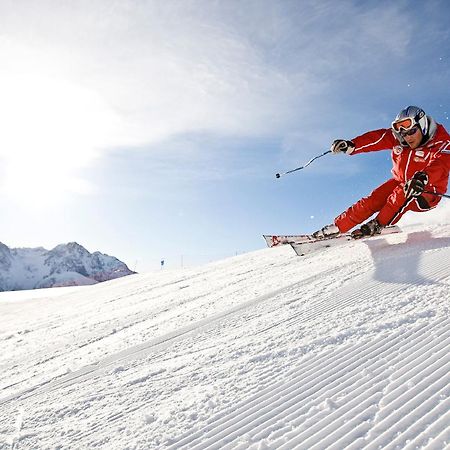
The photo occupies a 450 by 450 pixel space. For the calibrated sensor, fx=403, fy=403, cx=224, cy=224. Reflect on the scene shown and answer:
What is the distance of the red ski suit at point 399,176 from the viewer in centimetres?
540

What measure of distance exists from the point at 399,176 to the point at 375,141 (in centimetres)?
76

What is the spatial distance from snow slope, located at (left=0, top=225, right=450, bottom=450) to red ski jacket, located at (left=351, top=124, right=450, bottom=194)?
0.87 m

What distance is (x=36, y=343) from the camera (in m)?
5.32

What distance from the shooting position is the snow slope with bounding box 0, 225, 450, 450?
1.93 meters

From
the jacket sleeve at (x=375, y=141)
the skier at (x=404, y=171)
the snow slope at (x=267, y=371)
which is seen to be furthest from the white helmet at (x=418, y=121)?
the snow slope at (x=267, y=371)

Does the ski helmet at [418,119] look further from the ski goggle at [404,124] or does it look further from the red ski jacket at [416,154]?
the red ski jacket at [416,154]

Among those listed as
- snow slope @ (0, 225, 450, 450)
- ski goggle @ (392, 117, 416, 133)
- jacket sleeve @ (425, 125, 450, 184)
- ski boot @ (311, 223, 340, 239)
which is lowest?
snow slope @ (0, 225, 450, 450)

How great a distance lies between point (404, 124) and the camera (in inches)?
222

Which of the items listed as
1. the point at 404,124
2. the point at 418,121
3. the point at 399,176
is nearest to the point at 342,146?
the point at 399,176

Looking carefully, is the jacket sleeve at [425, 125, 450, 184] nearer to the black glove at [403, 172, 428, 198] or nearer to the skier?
the skier

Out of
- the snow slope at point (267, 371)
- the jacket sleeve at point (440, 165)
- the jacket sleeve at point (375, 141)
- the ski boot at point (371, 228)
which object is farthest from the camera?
the jacket sleeve at point (375, 141)

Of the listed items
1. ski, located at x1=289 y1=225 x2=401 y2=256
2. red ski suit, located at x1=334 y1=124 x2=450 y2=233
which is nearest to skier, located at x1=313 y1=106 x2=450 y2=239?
red ski suit, located at x1=334 y1=124 x2=450 y2=233

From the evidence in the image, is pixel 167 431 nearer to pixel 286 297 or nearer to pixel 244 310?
pixel 244 310

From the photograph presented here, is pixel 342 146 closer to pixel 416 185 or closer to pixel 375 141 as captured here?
pixel 375 141
